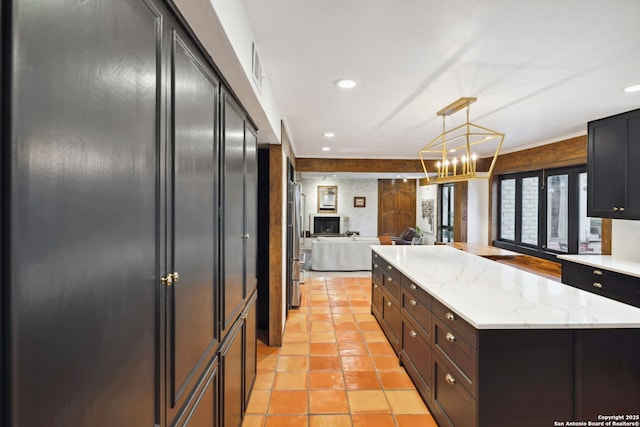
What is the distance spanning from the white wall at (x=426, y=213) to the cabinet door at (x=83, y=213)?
922 cm

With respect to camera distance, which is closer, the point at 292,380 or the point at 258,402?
the point at 258,402

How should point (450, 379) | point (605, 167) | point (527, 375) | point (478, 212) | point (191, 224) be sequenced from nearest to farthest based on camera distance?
point (191, 224), point (527, 375), point (450, 379), point (605, 167), point (478, 212)

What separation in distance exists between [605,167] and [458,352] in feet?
9.47

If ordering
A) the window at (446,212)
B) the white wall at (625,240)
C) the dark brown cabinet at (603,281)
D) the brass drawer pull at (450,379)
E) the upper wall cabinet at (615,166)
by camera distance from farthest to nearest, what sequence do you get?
the window at (446,212), the white wall at (625,240), the upper wall cabinet at (615,166), the dark brown cabinet at (603,281), the brass drawer pull at (450,379)

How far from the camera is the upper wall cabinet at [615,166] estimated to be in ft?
10.1

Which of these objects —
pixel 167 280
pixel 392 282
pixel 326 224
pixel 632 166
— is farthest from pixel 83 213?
pixel 326 224

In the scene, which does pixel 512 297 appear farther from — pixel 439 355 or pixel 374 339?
pixel 374 339

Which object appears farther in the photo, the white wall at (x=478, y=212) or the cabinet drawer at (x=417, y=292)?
the white wall at (x=478, y=212)

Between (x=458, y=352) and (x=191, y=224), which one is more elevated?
(x=191, y=224)

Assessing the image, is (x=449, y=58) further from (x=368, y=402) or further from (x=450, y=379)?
(x=368, y=402)

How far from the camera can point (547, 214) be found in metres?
4.96

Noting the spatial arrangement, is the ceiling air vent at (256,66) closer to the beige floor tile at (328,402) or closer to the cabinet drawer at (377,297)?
the beige floor tile at (328,402)

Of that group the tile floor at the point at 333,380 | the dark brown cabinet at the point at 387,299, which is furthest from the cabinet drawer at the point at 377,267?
the tile floor at the point at 333,380

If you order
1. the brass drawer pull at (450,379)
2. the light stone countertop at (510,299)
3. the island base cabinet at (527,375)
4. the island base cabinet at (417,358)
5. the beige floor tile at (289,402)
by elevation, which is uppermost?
the light stone countertop at (510,299)
